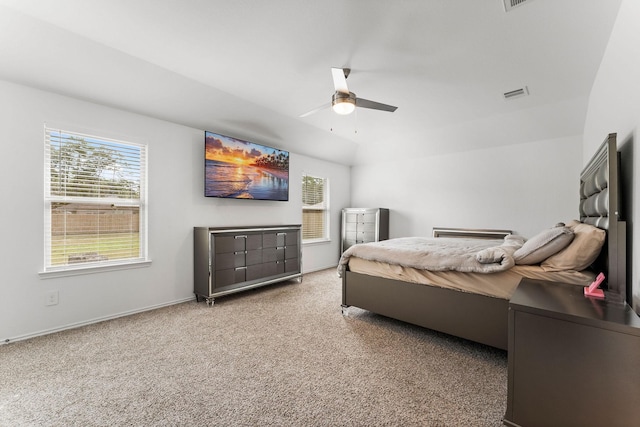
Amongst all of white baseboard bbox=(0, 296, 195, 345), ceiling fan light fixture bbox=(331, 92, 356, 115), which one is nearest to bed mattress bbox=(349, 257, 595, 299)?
ceiling fan light fixture bbox=(331, 92, 356, 115)

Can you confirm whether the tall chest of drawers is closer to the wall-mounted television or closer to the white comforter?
the wall-mounted television

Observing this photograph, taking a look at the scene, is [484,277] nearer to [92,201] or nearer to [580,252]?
[580,252]

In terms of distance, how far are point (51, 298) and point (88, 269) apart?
0.38 m

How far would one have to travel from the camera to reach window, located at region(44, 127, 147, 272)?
283cm

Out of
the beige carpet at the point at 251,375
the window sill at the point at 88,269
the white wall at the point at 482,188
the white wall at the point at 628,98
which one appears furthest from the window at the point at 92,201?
the white wall at the point at 482,188

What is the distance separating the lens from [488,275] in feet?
7.66

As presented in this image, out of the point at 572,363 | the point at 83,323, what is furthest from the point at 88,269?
the point at 572,363

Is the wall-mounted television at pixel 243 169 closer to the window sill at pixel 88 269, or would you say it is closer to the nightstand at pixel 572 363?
the window sill at pixel 88 269

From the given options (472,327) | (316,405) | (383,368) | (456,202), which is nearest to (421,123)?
(456,202)

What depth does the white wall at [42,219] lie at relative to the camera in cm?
256

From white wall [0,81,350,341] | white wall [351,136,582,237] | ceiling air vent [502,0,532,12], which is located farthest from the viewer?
white wall [351,136,582,237]

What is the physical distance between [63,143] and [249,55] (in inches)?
85.5

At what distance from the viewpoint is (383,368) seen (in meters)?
2.15

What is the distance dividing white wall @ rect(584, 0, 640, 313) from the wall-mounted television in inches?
160
